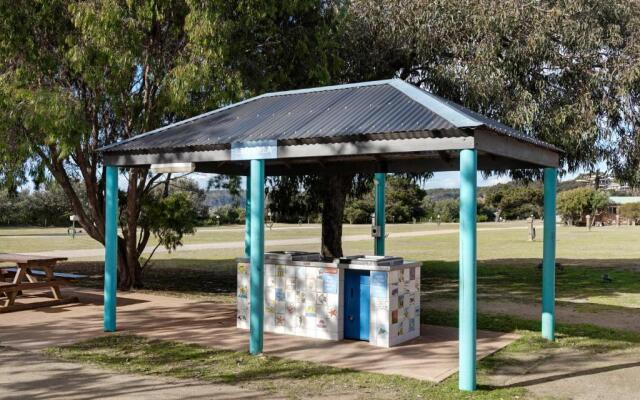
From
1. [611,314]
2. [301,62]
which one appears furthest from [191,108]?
[611,314]

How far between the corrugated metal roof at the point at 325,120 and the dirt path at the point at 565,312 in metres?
4.03

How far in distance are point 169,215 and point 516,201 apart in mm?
82048

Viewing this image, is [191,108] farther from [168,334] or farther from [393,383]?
[393,383]

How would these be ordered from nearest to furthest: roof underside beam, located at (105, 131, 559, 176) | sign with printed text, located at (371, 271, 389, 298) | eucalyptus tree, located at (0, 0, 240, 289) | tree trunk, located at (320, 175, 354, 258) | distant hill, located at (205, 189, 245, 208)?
roof underside beam, located at (105, 131, 559, 176)
sign with printed text, located at (371, 271, 389, 298)
eucalyptus tree, located at (0, 0, 240, 289)
tree trunk, located at (320, 175, 354, 258)
distant hill, located at (205, 189, 245, 208)

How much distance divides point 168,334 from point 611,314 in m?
8.01

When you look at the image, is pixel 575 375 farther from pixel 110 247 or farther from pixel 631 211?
pixel 631 211

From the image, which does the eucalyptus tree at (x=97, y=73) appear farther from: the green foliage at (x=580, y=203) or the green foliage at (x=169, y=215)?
the green foliage at (x=580, y=203)

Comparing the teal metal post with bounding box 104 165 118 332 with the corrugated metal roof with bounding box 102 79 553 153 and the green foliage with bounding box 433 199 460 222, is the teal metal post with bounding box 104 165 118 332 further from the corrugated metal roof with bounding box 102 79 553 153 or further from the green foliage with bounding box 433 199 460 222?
the green foliage with bounding box 433 199 460 222

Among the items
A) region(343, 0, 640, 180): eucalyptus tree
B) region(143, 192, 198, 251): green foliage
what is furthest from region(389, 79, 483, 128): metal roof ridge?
region(143, 192, 198, 251): green foliage

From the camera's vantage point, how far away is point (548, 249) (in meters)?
8.81

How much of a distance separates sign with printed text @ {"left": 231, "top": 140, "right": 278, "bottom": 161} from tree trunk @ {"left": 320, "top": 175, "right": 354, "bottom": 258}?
8.61 metres

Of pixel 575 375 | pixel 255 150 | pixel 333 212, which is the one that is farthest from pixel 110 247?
pixel 333 212

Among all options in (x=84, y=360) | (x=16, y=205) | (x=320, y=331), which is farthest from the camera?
(x=16, y=205)

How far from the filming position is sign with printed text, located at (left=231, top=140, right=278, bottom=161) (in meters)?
7.67
